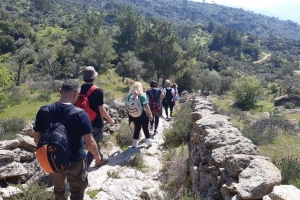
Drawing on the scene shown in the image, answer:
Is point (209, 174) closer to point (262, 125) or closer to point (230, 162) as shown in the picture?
point (230, 162)

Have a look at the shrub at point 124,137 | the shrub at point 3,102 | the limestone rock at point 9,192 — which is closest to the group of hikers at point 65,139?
the limestone rock at point 9,192

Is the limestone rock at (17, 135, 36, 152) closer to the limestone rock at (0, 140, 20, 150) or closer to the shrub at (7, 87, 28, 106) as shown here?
the limestone rock at (0, 140, 20, 150)

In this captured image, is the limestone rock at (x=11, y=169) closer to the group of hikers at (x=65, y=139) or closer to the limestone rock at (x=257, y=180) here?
the group of hikers at (x=65, y=139)

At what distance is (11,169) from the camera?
18.1ft

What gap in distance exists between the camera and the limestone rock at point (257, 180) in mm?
3338

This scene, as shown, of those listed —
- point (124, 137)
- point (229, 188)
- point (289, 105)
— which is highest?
point (229, 188)

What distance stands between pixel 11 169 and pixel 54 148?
9.17 feet

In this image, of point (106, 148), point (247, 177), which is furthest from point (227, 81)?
point (247, 177)

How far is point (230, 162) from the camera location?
408 centimetres

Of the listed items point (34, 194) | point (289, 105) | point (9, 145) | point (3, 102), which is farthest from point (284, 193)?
point (289, 105)

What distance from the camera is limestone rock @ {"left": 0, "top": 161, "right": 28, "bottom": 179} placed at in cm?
538

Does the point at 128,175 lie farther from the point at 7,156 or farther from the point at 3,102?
the point at 3,102

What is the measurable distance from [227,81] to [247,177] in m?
51.5

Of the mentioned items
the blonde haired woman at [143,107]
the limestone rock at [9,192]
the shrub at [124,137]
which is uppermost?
the blonde haired woman at [143,107]
